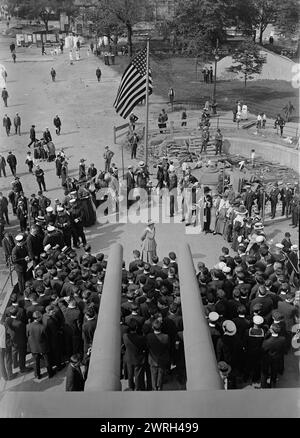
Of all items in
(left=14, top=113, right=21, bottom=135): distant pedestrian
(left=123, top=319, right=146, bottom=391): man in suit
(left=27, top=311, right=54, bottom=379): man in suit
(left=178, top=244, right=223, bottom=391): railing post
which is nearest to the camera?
(left=178, top=244, right=223, bottom=391): railing post

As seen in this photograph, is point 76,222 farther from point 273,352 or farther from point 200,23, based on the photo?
point 200,23

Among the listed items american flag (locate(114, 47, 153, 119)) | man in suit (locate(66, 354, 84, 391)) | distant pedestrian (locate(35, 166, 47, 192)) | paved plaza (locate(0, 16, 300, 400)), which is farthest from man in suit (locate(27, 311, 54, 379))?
american flag (locate(114, 47, 153, 119))

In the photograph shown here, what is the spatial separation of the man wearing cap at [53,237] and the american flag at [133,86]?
846cm

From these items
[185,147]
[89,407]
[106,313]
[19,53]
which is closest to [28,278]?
[106,313]

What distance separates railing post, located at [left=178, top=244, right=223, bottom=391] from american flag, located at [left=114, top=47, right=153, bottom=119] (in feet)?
52.2

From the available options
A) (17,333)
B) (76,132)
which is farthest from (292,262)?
(76,132)

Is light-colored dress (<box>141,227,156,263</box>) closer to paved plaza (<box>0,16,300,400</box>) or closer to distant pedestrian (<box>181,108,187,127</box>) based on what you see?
paved plaza (<box>0,16,300,400</box>)

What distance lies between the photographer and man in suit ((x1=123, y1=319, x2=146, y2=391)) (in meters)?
10.2

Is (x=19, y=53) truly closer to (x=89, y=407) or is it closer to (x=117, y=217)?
(x=117, y=217)

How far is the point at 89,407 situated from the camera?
5344 millimetres

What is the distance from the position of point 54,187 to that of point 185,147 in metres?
10.0

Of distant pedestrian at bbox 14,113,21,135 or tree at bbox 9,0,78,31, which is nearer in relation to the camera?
distant pedestrian at bbox 14,113,21,135

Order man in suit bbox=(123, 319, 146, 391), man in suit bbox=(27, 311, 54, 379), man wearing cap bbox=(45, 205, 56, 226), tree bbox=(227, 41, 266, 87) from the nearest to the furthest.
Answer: man in suit bbox=(123, 319, 146, 391) → man in suit bbox=(27, 311, 54, 379) → man wearing cap bbox=(45, 205, 56, 226) → tree bbox=(227, 41, 266, 87)

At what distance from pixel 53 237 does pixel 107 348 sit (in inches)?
395
